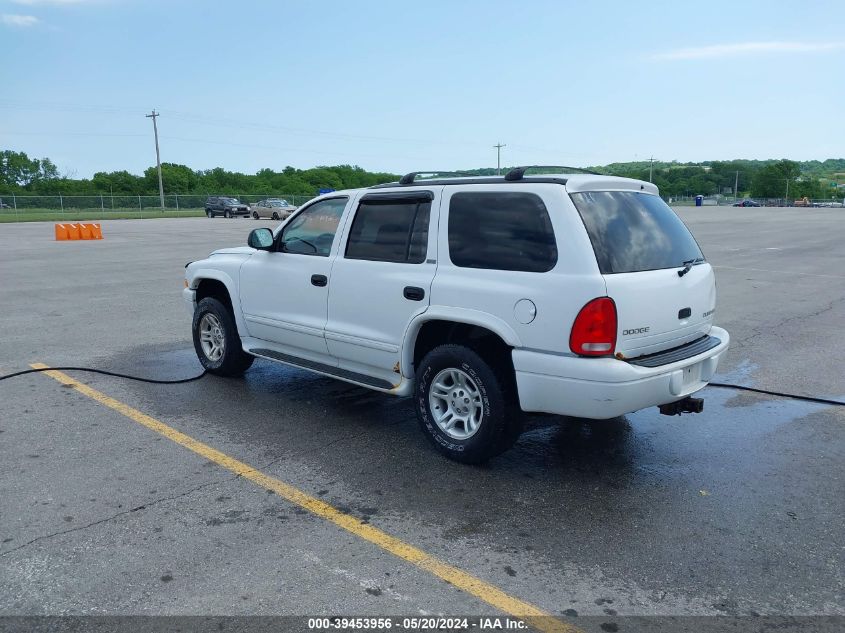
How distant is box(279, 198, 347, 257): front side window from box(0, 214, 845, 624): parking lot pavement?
4.24ft

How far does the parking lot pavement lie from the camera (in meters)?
3.23

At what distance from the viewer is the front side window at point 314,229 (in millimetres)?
5684

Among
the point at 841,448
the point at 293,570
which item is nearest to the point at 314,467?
the point at 293,570

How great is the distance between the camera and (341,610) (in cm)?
308

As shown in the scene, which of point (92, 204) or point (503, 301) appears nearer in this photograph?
point (503, 301)

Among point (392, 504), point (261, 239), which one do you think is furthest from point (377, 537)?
point (261, 239)

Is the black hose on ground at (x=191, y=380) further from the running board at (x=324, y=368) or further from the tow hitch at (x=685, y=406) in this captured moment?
the tow hitch at (x=685, y=406)

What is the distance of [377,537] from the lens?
3.72 m

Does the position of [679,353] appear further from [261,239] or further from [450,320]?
[261,239]

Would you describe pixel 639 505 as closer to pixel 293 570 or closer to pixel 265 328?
pixel 293 570

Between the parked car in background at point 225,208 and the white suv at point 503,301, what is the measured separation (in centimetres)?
5271

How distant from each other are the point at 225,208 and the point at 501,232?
55493mm

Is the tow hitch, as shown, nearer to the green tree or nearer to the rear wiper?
the rear wiper

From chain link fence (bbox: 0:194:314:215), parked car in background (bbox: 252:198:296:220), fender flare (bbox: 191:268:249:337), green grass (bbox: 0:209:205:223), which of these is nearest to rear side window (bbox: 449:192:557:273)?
fender flare (bbox: 191:268:249:337)
